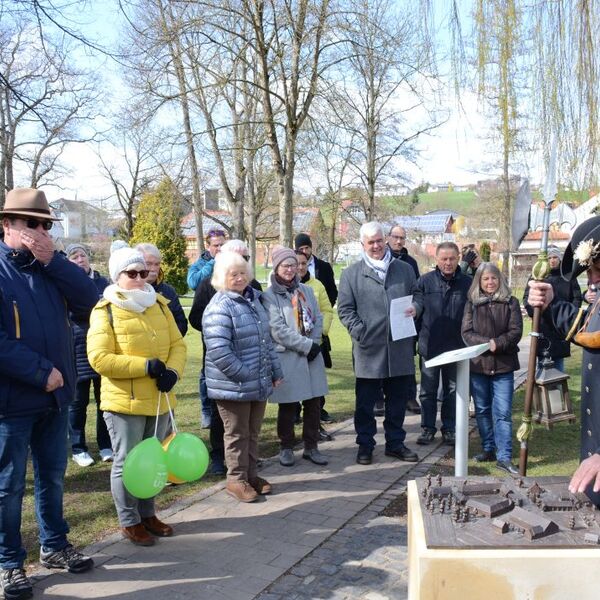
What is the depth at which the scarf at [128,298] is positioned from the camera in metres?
4.16

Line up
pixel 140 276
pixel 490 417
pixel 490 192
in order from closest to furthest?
pixel 140 276, pixel 490 417, pixel 490 192

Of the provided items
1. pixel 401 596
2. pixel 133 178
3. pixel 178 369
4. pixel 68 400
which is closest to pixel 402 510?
pixel 401 596

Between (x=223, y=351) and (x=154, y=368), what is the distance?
749 millimetres

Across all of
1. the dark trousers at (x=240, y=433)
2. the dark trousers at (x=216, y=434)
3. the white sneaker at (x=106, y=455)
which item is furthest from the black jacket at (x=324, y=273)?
the white sneaker at (x=106, y=455)

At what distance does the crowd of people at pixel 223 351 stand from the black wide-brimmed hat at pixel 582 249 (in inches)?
0.4

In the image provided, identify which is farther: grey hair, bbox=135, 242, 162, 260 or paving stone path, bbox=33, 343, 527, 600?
grey hair, bbox=135, 242, 162, 260

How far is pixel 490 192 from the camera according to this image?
26859mm

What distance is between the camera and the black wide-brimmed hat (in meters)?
2.87

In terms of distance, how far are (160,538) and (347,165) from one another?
2189 centimetres

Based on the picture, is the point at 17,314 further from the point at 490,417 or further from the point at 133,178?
the point at 133,178

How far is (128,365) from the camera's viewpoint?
4.09m

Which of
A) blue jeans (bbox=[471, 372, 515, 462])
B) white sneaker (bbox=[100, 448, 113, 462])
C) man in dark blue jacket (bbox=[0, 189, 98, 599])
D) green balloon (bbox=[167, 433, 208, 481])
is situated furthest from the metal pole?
white sneaker (bbox=[100, 448, 113, 462])

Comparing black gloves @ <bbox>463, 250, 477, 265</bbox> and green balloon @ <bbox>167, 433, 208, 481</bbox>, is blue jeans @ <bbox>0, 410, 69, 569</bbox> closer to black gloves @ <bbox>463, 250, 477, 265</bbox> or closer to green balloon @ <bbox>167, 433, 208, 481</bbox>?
green balloon @ <bbox>167, 433, 208, 481</bbox>

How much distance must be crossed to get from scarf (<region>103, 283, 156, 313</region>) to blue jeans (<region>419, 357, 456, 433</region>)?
11.1ft
